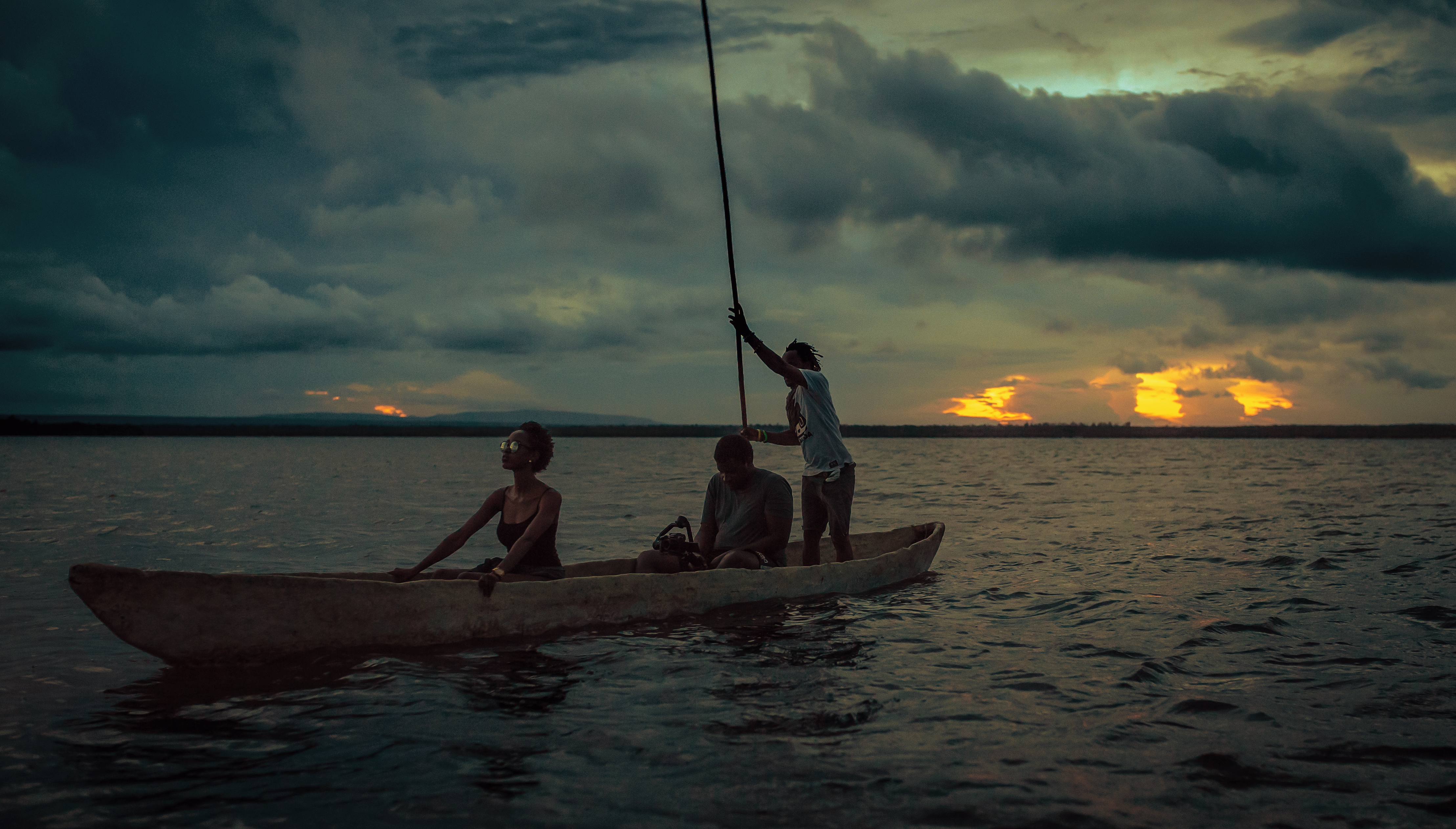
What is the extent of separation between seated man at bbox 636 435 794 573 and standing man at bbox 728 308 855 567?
0.32m

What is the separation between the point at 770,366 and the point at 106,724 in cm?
587

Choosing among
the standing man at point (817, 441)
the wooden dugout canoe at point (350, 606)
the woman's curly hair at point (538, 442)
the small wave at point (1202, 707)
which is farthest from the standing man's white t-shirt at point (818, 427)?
the small wave at point (1202, 707)

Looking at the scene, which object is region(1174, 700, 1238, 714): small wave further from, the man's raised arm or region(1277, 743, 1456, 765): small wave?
the man's raised arm

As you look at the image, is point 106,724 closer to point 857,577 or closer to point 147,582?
point 147,582

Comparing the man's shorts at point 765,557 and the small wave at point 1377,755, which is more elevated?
the man's shorts at point 765,557

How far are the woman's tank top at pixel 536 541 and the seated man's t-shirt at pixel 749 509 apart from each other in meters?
1.90

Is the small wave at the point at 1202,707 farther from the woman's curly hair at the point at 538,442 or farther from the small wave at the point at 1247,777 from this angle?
the woman's curly hair at the point at 538,442

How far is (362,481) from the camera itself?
1569 inches

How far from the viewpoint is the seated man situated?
8.81 metres

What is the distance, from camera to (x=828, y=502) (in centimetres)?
951

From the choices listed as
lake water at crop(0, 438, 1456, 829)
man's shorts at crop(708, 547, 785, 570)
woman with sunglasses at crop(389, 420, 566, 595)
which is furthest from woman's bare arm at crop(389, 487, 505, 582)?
man's shorts at crop(708, 547, 785, 570)

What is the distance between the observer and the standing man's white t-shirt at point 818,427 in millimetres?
9328

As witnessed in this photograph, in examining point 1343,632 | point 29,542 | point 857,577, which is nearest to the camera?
point 1343,632

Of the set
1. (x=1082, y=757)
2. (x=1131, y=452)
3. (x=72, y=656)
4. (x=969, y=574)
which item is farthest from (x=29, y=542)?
(x=1131, y=452)
